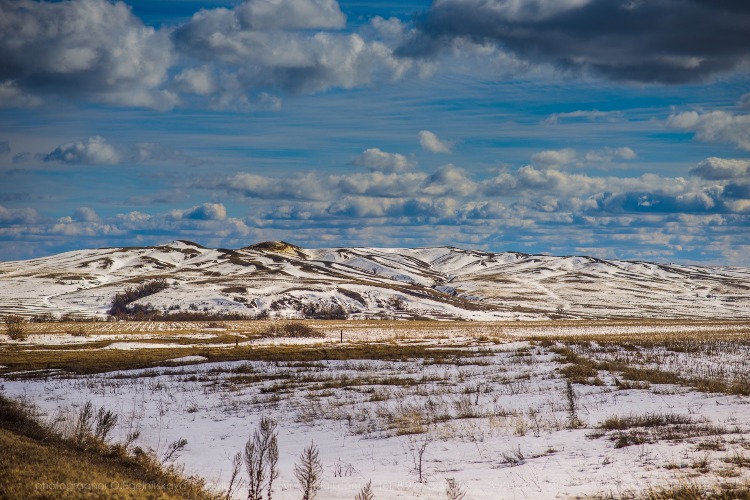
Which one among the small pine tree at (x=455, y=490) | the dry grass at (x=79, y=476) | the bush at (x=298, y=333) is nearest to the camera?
the dry grass at (x=79, y=476)

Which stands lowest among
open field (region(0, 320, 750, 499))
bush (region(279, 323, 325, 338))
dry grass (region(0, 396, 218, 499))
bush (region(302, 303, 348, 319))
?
bush (region(302, 303, 348, 319))

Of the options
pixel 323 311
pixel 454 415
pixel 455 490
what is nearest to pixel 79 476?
pixel 455 490

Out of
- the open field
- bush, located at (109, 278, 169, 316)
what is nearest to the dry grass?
the open field

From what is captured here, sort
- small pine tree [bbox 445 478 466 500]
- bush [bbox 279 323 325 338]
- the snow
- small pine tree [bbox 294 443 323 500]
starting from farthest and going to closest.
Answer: bush [bbox 279 323 325 338], the snow, small pine tree [bbox 445 478 466 500], small pine tree [bbox 294 443 323 500]

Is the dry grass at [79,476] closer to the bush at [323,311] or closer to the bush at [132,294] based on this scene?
the bush at [323,311]

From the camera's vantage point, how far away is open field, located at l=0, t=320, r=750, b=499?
41.2 ft

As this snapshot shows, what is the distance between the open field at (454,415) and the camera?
41.2 ft

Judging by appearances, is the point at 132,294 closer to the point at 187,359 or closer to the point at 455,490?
the point at 187,359

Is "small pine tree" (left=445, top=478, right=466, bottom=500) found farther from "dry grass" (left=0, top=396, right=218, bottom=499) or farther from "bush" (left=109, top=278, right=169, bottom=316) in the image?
"bush" (left=109, top=278, right=169, bottom=316)

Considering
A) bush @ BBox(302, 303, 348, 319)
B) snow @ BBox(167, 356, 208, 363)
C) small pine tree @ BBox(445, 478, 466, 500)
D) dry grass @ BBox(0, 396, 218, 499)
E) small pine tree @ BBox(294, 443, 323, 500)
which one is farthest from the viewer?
bush @ BBox(302, 303, 348, 319)

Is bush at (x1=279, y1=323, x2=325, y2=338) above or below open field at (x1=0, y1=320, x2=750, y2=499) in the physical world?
below

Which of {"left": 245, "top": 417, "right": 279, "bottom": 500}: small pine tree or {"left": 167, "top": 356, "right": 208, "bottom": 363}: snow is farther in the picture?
{"left": 167, "top": 356, "right": 208, "bottom": 363}: snow

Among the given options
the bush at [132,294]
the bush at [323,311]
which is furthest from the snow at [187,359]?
the bush at [132,294]

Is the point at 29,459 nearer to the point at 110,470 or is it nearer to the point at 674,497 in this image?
the point at 110,470
